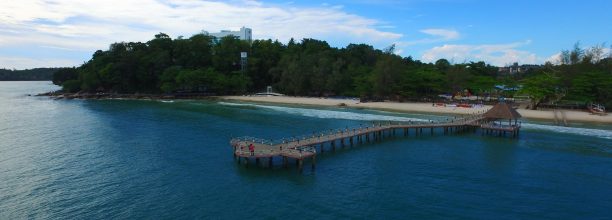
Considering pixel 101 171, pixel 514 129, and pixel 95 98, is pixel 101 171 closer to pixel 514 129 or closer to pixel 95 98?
pixel 514 129

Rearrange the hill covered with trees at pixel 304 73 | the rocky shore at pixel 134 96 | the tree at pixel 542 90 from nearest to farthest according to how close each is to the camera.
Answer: the tree at pixel 542 90
the hill covered with trees at pixel 304 73
the rocky shore at pixel 134 96

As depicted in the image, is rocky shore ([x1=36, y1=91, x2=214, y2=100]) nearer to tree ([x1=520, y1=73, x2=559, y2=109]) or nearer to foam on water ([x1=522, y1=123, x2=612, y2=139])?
tree ([x1=520, y1=73, x2=559, y2=109])

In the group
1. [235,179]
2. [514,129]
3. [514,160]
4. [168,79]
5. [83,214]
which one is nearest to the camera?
[83,214]

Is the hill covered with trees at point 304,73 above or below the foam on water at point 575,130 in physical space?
above

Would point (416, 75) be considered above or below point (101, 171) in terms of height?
above

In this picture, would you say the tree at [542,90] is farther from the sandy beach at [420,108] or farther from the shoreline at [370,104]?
the sandy beach at [420,108]

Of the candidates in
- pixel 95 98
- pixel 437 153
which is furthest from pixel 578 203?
pixel 95 98

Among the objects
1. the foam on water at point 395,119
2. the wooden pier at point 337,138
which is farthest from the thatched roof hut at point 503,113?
the foam on water at point 395,119

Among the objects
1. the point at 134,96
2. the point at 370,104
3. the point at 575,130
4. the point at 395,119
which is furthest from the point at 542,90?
the point at 134,96
